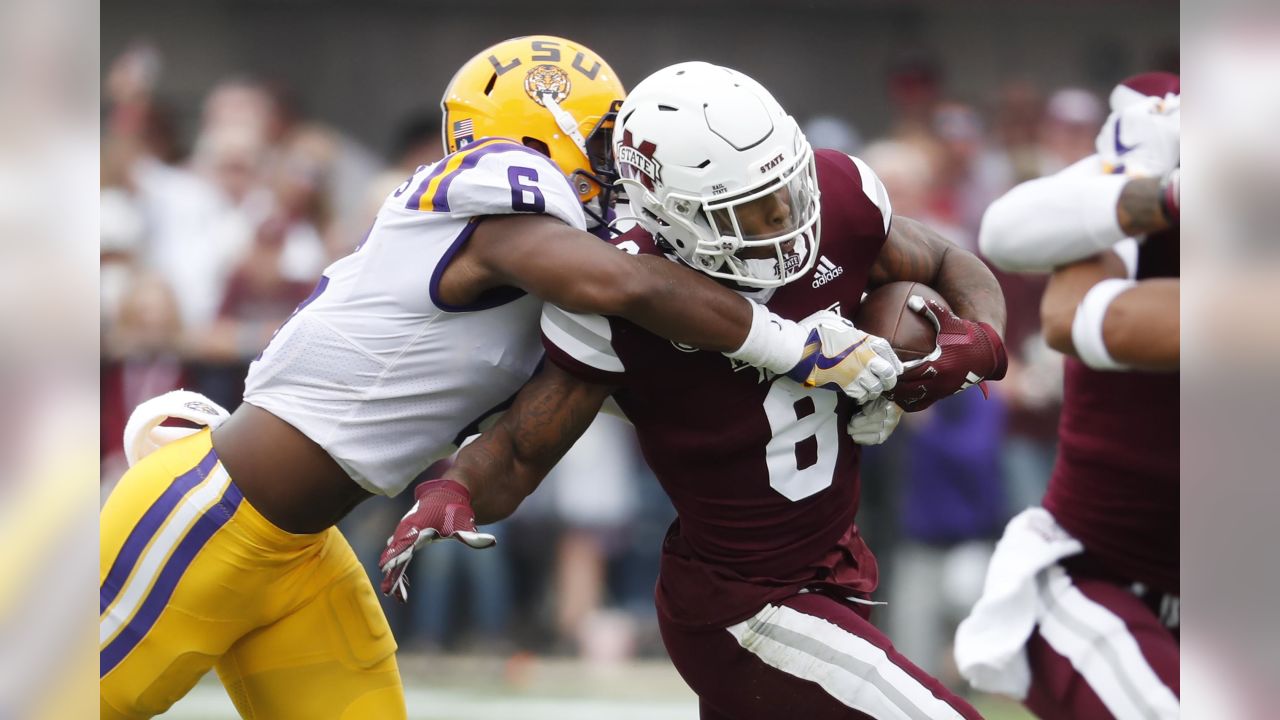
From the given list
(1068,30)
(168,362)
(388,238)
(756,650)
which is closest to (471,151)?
(388,238)

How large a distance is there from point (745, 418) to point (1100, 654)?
1.01 meters

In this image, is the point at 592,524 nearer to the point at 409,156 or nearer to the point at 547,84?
the point at 409,156

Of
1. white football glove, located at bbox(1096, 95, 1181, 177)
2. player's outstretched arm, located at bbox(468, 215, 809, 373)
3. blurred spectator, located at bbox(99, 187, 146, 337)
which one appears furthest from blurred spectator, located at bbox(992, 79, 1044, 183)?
player's outstretched arm, located at bbox(468, 215, 809, 373)

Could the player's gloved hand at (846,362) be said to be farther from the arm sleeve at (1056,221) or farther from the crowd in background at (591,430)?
the crowd in background at (591,430)

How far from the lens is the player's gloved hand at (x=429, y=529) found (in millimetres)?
2318

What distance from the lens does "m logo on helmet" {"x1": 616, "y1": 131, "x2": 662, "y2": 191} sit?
8.09 ft

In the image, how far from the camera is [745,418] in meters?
2.57

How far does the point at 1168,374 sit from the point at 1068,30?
596cm

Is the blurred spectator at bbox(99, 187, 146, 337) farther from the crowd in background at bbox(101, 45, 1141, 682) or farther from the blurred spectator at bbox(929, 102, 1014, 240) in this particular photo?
the blurred spectator at bbox(929, 102, 1014, 240)

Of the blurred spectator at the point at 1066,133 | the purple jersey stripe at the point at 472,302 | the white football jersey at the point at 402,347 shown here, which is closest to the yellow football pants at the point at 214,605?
the white football jersey at the point at 402,347

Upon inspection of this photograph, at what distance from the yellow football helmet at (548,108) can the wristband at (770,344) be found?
55cm

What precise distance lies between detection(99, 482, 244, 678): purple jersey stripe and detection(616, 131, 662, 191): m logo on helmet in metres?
0.99

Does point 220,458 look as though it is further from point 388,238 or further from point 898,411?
point 898,411

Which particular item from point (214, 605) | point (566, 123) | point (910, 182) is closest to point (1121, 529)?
point (566, 123)
